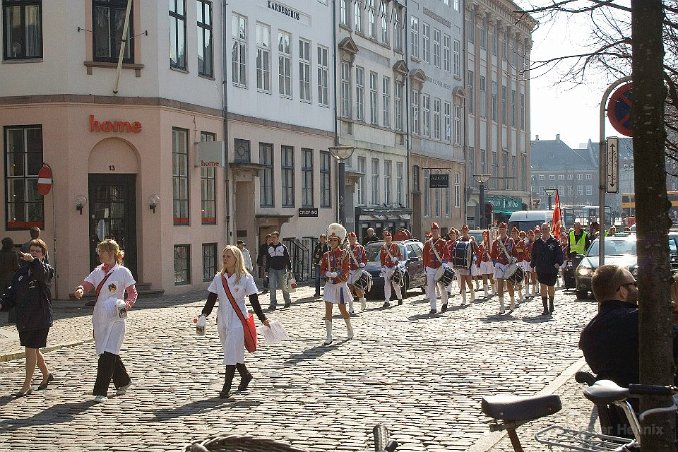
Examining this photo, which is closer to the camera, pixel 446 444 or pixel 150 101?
pixel 446 444

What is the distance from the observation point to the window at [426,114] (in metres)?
61.9

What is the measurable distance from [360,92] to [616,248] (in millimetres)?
21348

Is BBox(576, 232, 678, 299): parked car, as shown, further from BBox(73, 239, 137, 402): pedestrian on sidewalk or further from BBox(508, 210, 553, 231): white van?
BBox(508, 210, 553, 231): white van

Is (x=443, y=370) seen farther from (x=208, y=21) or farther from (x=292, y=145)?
(x=292, y=145)

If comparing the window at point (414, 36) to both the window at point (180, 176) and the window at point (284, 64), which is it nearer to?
the window at point (284, 64)

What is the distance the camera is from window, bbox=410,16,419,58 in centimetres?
6022

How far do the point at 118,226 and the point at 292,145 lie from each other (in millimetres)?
11075

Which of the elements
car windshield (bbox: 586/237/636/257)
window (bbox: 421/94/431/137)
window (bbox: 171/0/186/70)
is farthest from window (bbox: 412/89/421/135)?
car windshield (bbox: 586/237/636/257)

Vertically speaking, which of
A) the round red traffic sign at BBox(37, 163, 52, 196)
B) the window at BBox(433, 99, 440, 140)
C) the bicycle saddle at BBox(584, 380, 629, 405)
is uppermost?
the window at BBox(433, 99, 440, 140)

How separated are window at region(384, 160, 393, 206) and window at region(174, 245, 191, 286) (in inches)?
797

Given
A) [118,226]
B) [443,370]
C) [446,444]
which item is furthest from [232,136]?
[446,444]

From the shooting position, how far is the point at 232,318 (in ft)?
47.9

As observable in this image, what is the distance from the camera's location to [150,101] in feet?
112

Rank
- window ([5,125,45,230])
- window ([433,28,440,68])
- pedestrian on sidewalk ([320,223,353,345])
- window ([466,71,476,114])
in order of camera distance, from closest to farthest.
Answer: pedestrian on sidewalk ([320,223,353,345]) → window ([5,125,45,230]) → window ([433,28,440,68]) → window ([466,71,476,114])
